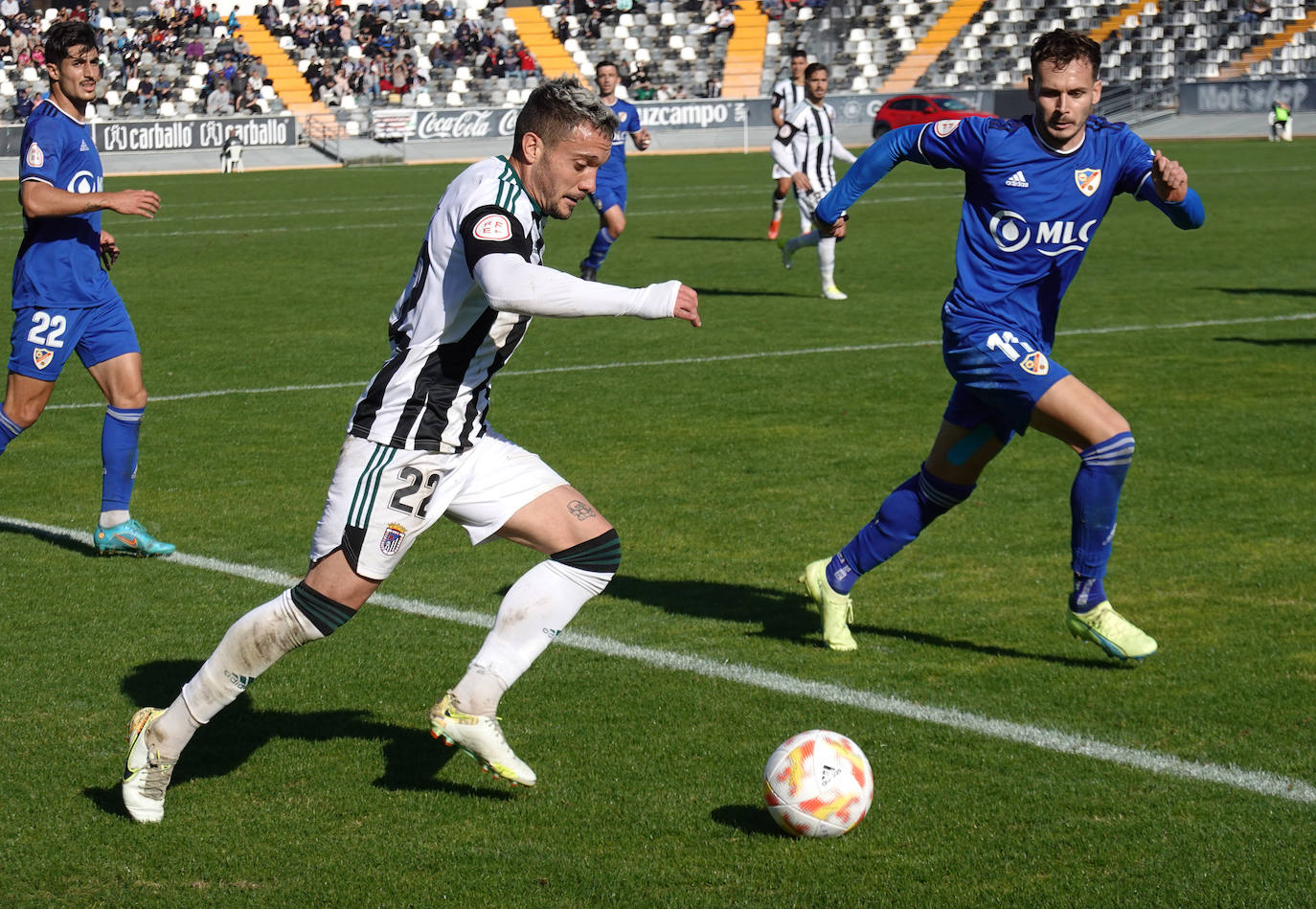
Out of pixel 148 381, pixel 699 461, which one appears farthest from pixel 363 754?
pixel 148 381

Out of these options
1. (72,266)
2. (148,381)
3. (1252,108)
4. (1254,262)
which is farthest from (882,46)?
(72,266)

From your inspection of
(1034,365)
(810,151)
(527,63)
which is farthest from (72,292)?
(527,63)

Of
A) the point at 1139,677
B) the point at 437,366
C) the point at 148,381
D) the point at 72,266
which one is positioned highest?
the point at 437,366

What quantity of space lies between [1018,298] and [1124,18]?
5277 cm

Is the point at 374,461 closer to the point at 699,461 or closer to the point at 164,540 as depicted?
the point at 164,540

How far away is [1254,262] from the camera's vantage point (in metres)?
17.8

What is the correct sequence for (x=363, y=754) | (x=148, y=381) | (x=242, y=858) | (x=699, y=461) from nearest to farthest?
(x=242, y=858), (x=363, y=754), (x=699, y=461), (x=148, y=381)

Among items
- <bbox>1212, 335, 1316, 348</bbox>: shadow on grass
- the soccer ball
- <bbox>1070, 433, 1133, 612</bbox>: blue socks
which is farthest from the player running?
the soccer ball

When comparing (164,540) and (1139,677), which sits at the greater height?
(1139,677)

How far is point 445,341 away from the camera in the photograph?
4.25 meters

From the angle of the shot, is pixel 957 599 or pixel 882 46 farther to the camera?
pixel 882 46

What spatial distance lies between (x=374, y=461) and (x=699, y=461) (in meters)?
4.75

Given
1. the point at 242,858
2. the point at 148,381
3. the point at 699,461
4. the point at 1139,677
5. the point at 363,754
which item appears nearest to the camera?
the point at 242,858

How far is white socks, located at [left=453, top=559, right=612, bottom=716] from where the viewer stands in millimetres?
4230
